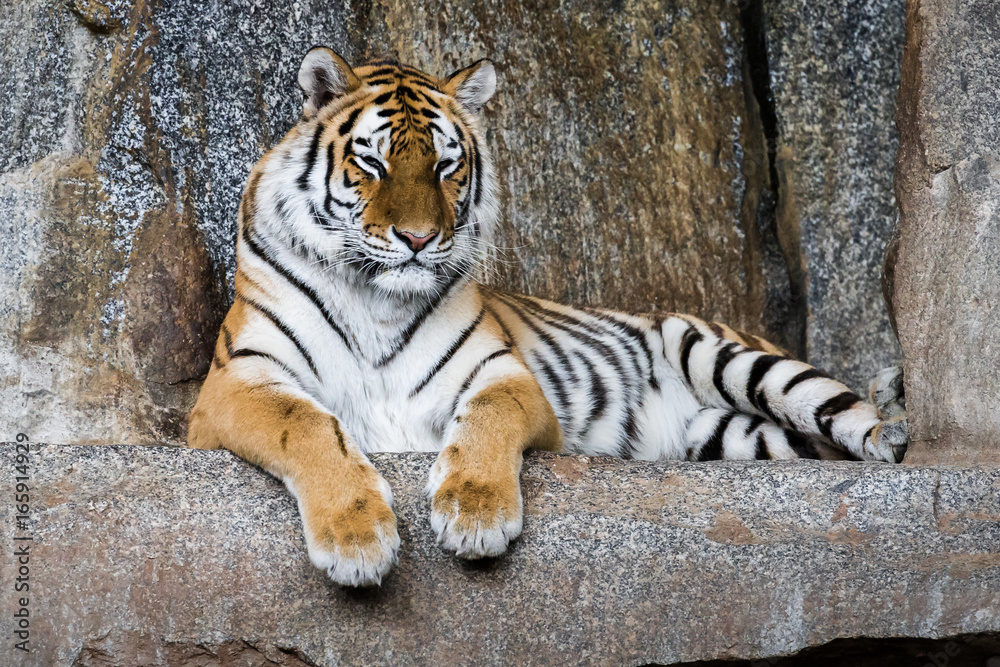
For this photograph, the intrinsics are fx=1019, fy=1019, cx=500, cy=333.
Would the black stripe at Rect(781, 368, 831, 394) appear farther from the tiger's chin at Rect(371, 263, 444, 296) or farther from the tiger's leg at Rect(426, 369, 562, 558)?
the tiger's chin at Rect(371, 263, 444, 296)

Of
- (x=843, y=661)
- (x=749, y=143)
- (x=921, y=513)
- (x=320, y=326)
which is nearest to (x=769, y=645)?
(x=843, y=661)

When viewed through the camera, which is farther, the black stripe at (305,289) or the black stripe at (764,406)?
the black stripe at (764,406)

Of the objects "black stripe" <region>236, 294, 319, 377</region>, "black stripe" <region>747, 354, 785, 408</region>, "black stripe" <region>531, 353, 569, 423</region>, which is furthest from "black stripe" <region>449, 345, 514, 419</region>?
"black stripe" <region>747, 354, 785, 408</region>

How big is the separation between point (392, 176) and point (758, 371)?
4.84 ft

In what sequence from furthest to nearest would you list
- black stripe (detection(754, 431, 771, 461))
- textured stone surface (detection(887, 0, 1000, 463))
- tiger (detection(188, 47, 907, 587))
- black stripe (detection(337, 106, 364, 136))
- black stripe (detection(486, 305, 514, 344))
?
black stripe (detection(754, 431, 771, 461))
black stripe (detection(486, 305, 514, 344))
black stripe (detection(337, 106, 364, 136))
textured stone surface (detection(887, 0, 1000, 463))
tiger (detection(188, 47, 907, 587))

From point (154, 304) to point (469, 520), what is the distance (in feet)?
6.49

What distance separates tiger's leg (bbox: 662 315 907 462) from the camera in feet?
9.87

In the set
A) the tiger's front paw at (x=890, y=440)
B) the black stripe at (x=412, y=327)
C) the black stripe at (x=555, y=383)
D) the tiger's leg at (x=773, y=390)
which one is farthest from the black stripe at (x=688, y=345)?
the black stripe at (x=412, y=327)

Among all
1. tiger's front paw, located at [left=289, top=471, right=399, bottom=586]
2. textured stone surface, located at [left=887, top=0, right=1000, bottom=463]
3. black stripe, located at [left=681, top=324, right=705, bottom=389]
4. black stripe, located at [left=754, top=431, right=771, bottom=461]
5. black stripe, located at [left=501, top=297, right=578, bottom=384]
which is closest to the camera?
tiger's front paw, located at [left=289, top=471, right=399, bottom=586]

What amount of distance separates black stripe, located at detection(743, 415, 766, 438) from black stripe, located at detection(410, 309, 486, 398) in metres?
1.11

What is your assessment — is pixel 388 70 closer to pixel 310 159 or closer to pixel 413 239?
pixel 310 159

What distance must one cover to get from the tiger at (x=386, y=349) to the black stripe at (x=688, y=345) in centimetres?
34

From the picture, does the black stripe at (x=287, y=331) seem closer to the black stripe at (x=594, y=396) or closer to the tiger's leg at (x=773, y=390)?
the black stripe at (x=594, y=396)

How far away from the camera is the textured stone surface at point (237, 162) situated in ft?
11.9
